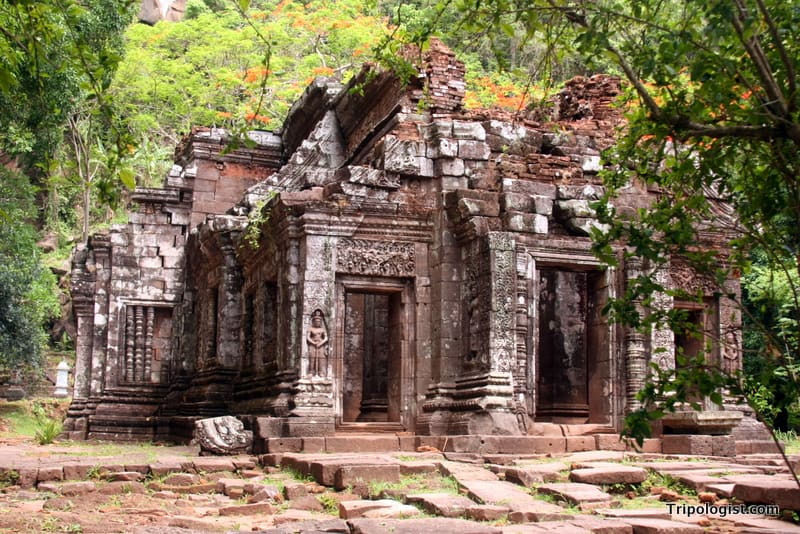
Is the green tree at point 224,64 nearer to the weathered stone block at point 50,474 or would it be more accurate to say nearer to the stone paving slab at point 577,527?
the weathered stone block at point 50,474

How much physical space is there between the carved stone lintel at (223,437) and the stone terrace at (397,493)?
766mm

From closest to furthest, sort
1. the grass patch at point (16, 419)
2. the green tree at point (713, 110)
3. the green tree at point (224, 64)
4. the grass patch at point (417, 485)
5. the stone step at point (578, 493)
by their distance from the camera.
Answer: the green tree at point (713, 110) < the stone step at point (578, 493) < the grass patch at point (417, 485) < the grass patch at point (16, 419) < the green tree at point (224, 64)

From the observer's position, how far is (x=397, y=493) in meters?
9.12

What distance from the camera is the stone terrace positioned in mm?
7734

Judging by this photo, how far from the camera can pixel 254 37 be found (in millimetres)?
36562

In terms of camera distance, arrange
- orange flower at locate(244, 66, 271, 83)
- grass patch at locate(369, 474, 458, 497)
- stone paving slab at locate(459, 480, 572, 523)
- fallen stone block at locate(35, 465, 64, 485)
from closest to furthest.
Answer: stone paving slab at locate(459, 480, 572, 523)
grass patch at locate(369, 474, 458, 497)
fallen stone block at locate(35, 465, 64, 485)
orange flower at locate(244, 66, 271, 83)

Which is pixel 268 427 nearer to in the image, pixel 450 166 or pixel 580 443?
pixel 580 443

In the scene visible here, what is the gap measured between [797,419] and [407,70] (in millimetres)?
4003

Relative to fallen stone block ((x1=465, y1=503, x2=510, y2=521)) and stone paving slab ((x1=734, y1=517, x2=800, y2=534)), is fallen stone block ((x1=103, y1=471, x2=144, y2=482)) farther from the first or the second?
stone paving slab ((x1=734, y1=517, x2=800, y2=534))

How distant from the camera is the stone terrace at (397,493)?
7.73 metres

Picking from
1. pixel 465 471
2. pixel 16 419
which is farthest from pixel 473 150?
pixel 16 419

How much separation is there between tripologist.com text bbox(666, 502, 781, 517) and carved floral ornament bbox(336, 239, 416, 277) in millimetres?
6365

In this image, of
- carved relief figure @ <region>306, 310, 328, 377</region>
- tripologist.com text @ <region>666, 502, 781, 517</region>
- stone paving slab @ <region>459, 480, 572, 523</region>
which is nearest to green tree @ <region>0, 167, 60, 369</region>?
carved relief figure @ <region>306, 310, 328, 377</region>

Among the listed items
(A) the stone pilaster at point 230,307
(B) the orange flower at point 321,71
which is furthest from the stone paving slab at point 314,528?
(B) the orange flower at point 321,71
